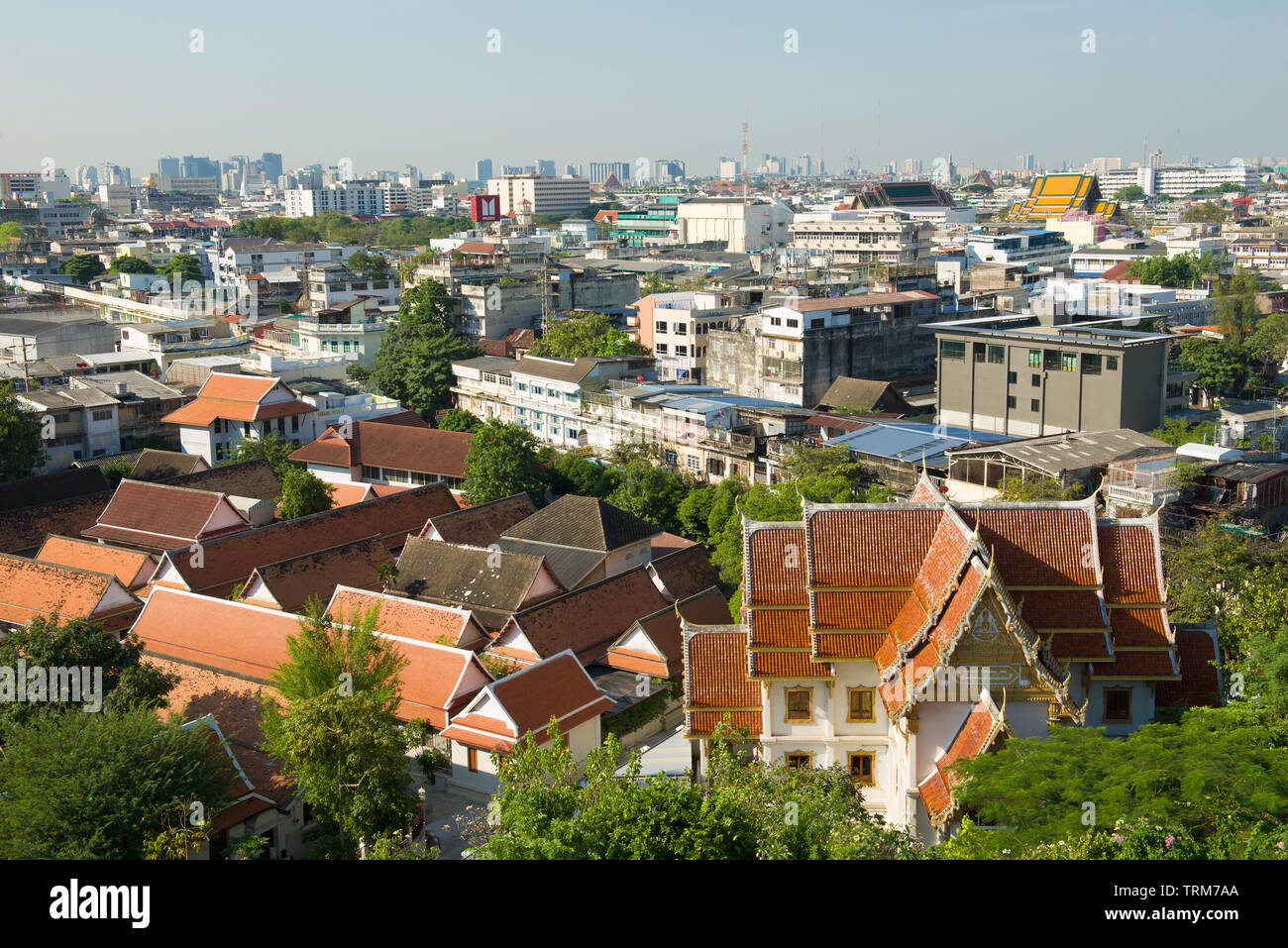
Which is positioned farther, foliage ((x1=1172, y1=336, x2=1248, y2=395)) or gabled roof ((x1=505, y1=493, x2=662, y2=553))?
foliage ((x1=1172, y1=336, x2=1248, y2=395))

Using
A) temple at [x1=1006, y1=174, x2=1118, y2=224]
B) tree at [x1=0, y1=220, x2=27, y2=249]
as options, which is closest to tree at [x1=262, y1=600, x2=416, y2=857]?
tree at [x1=0, y1=220, x2=27, y2=249]

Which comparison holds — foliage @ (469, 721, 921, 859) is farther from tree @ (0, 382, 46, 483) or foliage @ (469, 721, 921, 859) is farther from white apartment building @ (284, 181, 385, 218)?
white apartment building @ (284, 181, 385, 218)

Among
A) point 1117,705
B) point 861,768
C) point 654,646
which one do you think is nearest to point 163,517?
point 654,646

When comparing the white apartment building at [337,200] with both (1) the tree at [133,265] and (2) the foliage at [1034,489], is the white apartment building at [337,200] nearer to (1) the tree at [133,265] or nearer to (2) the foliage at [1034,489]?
(1) the tree at [133,265]
